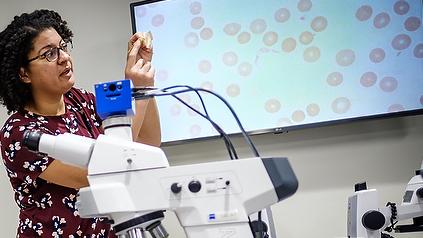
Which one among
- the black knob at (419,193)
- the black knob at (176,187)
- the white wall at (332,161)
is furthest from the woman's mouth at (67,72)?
the black knob at (419,193)

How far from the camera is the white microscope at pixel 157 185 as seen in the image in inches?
30.7

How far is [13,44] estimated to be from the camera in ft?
4.56

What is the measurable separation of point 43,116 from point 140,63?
0.45 metres

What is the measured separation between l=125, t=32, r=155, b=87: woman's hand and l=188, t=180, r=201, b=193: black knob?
12.8 inches

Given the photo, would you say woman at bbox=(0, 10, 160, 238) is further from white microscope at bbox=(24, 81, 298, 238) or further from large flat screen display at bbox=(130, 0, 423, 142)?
large flat screen display at bbox=(130, 0, 423, 142)

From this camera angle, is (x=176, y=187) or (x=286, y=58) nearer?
(x=176, y=187)

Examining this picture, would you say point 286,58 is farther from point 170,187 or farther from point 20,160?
point 170,187

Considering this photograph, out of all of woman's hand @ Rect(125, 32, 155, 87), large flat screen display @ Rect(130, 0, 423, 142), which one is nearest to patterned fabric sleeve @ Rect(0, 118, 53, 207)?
woman's hand @ Rect(125, 32, 155, 87)

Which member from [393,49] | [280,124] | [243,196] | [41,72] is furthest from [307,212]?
[243,196]

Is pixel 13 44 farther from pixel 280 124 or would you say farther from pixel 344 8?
pixel 344 8

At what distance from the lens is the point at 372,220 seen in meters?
1.87

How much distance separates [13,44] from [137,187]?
2.66 ft

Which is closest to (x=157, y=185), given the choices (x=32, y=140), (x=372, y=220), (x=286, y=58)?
(x=32, y=140)

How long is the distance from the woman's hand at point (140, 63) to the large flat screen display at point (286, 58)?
46.1 inches
